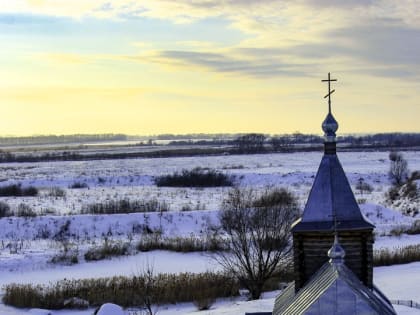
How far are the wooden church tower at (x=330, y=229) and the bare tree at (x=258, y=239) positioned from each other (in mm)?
9528

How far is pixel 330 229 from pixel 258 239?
10.5 metres

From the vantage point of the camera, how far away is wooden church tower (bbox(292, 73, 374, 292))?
1020cm

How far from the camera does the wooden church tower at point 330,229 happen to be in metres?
10.2

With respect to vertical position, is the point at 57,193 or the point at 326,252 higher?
the point at 326,252

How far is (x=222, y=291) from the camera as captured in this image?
21062 millimetres

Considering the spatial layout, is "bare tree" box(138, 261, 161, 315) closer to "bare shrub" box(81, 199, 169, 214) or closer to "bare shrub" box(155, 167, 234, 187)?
"bare shrub" box(81, 199, 169, 214)

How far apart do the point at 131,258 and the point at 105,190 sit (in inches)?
774

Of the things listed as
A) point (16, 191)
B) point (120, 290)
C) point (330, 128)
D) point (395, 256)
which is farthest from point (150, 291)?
point (16, 191)

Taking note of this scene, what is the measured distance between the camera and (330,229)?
33.4 feet

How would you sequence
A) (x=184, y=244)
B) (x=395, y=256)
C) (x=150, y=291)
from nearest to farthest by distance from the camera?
(x=150, y=291) → (x=395, y=256) → (x=184, y=244)

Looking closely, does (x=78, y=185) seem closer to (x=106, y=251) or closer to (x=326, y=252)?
(x=106, y=251)

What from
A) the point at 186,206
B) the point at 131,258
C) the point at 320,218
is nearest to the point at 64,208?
the point at 186,206

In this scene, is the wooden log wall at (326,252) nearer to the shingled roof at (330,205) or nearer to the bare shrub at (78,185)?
the shingled roof at (330,205)

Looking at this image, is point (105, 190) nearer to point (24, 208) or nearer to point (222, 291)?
point (24, 208)
